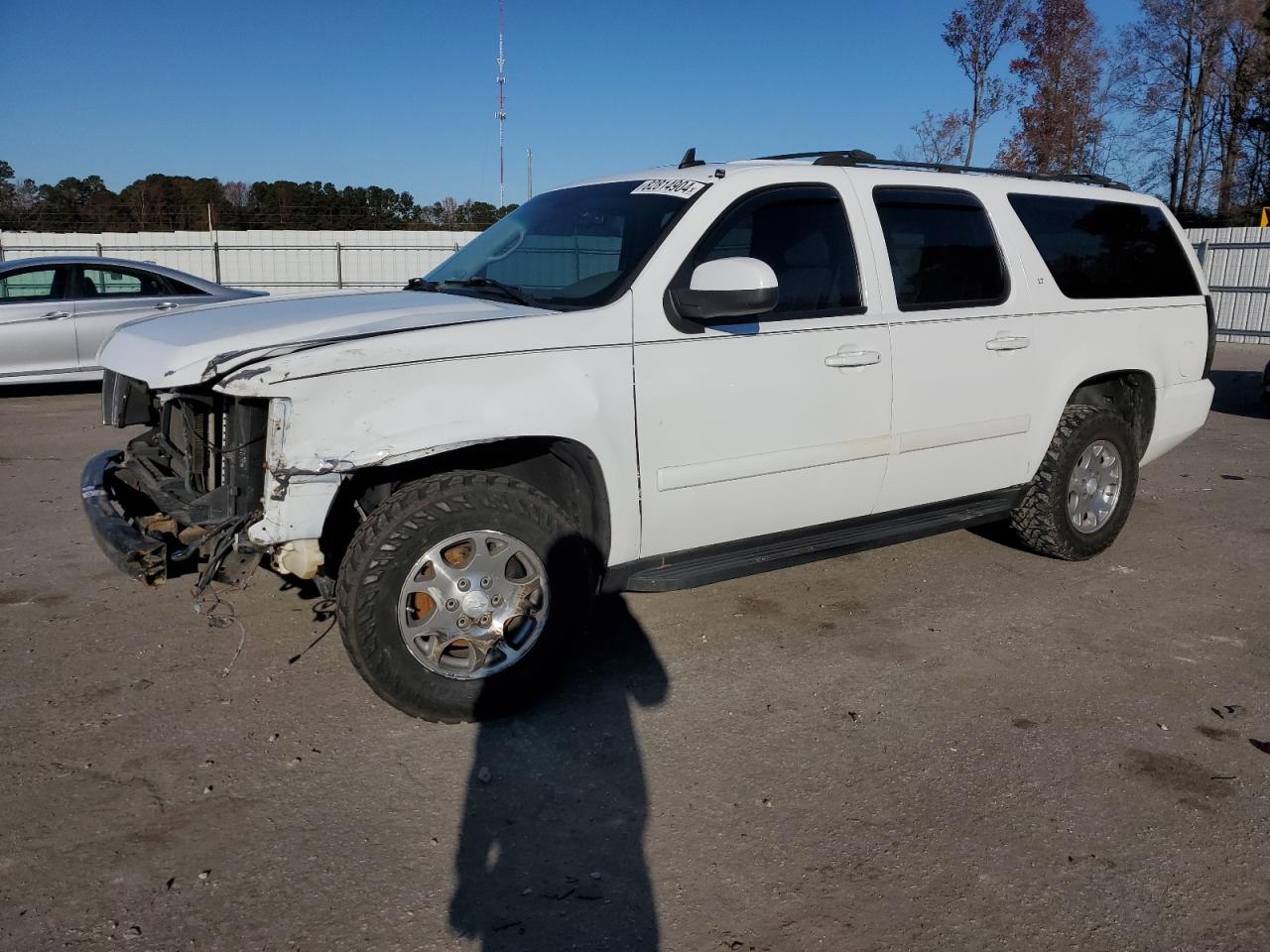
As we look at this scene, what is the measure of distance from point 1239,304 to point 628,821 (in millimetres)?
20524

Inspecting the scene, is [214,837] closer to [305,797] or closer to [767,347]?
[305,797]

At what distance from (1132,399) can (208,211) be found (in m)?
26.5

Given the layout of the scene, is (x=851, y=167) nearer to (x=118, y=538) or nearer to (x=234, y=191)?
(x=118, y=538)

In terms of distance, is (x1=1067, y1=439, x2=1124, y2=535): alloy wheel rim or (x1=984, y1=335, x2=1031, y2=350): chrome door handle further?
(x1=1067, y1=439, x2=1124, y2=535): alloy wheel rim

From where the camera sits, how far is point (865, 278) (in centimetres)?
426

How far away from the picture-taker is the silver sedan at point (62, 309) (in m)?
9.97

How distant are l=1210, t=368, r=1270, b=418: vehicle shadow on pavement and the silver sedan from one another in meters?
10.8

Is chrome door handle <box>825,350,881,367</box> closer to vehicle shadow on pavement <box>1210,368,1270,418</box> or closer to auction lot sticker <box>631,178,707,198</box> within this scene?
auction lot sticker <box>631,178,707,198</box>

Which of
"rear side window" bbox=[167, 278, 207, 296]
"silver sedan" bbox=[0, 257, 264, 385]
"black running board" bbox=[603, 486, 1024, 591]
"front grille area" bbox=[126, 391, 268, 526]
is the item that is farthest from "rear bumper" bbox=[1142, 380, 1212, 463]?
"rear side window" bbox=[167, 278, 207, 296]

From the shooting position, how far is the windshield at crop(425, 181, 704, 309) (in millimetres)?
3859

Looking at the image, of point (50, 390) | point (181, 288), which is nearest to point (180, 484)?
point (181, 288)

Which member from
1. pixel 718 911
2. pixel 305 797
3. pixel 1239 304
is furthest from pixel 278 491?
pixel 1239 304

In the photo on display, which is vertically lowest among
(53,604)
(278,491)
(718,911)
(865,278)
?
(718,911)

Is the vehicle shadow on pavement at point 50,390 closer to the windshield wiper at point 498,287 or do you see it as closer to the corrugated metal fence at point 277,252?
the windshield wiper at point 498,287
